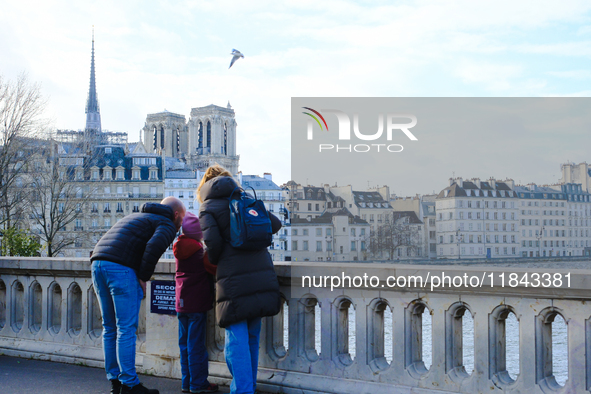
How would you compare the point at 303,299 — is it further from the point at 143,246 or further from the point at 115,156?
the point at 115,156

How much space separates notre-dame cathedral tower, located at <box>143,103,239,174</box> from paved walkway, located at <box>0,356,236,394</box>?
126 m

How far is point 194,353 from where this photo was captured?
507 cm

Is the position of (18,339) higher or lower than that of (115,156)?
lower

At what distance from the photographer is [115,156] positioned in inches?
3553

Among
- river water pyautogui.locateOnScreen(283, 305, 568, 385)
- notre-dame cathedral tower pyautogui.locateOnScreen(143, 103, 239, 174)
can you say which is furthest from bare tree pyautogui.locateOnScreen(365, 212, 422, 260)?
notre-dame cathedral tower pyautogui.locateOnScreen(143, 103, 239, 174)

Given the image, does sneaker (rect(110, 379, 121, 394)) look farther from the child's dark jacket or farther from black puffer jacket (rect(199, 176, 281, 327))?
black puffer jacket (rect(199, 176, 281, 327))

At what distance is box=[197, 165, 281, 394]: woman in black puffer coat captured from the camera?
437cm

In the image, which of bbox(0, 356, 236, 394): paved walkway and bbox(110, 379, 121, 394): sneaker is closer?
bbox(110, 379, 121, 394): sneaker

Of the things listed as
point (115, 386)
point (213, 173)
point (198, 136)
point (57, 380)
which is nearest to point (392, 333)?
point (213, 173)

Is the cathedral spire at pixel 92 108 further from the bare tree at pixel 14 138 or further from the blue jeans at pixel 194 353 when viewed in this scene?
the blue jeans at pixel 194 353

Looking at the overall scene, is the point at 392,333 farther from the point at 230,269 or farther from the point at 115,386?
the point at 115,386

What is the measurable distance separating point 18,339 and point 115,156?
86506 millimetres

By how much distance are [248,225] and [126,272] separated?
108 cm

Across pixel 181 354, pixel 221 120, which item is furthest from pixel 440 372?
pixel 221 120
